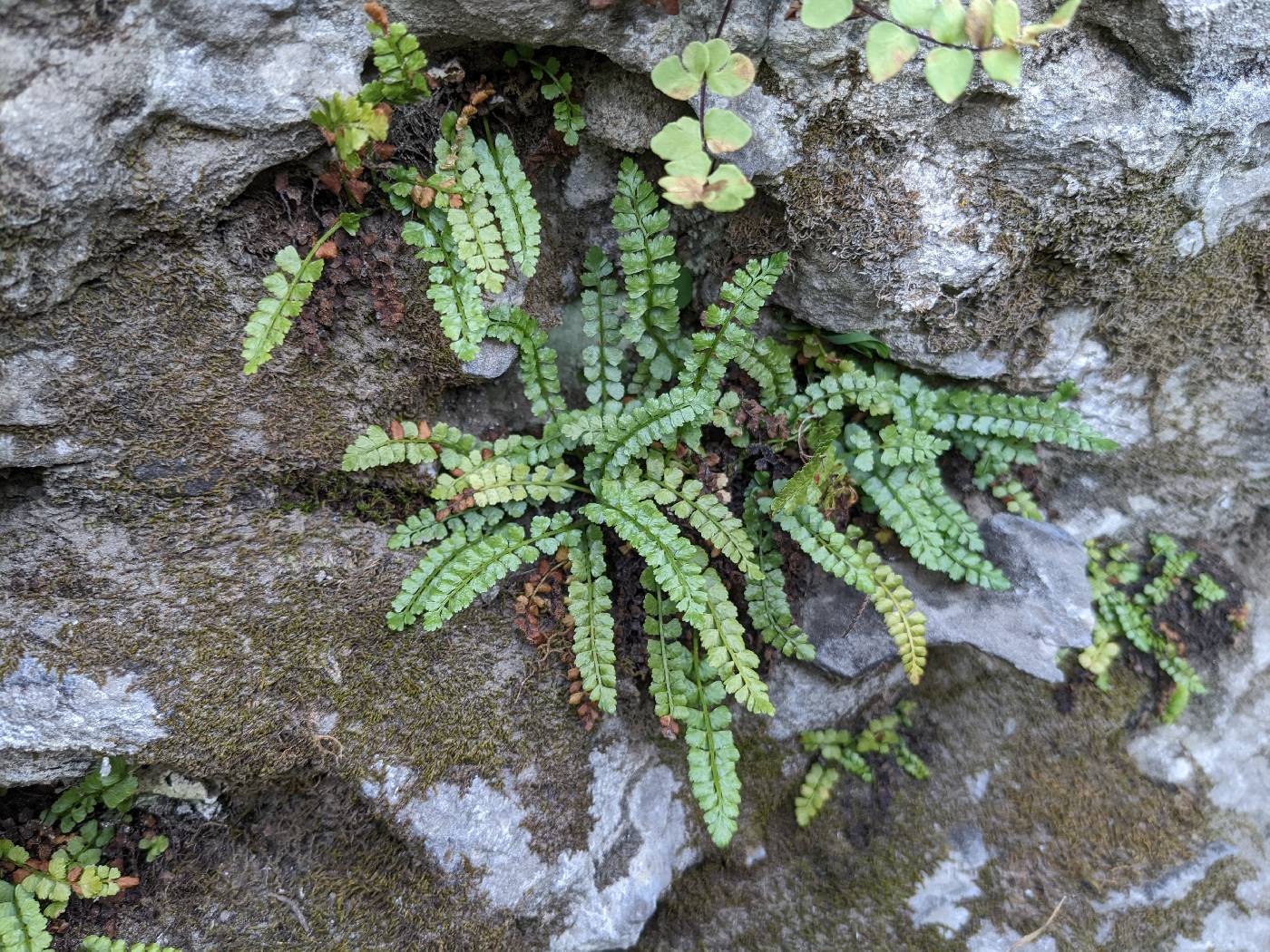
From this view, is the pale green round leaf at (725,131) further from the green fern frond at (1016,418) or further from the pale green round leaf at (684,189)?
the green fern frond at (1016,418)

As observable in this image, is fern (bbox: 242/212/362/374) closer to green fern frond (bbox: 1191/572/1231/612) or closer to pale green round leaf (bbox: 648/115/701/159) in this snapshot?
pale green round leaf (bbox: 648/115/701/159)

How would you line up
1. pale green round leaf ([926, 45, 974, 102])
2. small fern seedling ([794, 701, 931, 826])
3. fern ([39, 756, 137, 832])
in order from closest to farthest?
pale green round leaf ([926, 45, 974, 102])
fern ([39, 756, 137, 832])
small fern seedling ([794, 701, 931, 826])

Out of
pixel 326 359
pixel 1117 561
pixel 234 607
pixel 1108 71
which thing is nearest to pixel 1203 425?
pixel 1117 561

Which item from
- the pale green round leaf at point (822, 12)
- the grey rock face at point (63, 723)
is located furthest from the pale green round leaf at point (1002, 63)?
the grey rock face at point (63, 723)

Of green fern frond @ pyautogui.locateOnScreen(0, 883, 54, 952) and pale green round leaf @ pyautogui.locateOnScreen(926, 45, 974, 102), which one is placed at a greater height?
pale green round leaf @ pyautogui.locateOnScreen(926, 45, 974, 102)

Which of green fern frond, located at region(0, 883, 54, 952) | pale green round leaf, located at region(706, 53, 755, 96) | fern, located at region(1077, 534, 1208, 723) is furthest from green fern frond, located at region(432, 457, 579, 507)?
fern, located at region(1077, 534, 1208, 723)

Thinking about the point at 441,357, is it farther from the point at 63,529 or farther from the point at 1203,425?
the point at 1203,425

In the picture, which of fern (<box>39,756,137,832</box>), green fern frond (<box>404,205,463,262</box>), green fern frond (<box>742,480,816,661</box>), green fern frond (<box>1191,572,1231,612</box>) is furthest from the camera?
green fern frond (<box>1191,572,1231,612</box>)
